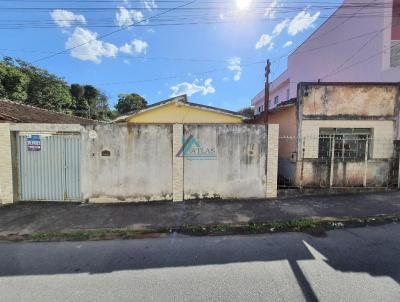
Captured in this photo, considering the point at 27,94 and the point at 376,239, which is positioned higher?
the point at 27,94

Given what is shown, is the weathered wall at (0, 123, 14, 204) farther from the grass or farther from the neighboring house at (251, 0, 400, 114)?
the neighboring house at (251, 0, 400, 114)

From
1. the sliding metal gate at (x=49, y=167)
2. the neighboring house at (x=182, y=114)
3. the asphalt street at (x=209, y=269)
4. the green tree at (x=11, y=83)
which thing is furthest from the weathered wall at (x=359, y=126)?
the green tree at (x=11, y=83)

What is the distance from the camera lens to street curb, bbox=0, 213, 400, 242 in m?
4.58

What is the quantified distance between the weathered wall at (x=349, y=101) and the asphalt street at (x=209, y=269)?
4.54m

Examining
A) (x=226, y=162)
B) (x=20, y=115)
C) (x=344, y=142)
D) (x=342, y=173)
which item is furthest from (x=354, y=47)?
(x=20, y=115)

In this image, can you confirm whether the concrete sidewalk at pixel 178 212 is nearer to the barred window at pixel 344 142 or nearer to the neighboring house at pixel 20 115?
the barred window at pixel 344 142

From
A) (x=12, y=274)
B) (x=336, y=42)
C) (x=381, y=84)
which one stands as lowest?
(x=12, y=274)

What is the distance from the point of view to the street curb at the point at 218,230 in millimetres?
4578

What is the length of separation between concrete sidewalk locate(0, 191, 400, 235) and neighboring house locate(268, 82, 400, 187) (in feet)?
3.30

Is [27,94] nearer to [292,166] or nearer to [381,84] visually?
[292,166]

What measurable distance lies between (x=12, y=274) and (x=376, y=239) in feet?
20.3

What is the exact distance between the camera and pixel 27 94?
2294 centimetres

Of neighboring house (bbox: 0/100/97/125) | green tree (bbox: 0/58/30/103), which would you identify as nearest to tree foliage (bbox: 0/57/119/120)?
green tree (bbox: 0/58/30/103)

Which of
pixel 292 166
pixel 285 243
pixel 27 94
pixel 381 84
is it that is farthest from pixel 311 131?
pixel 27 94
